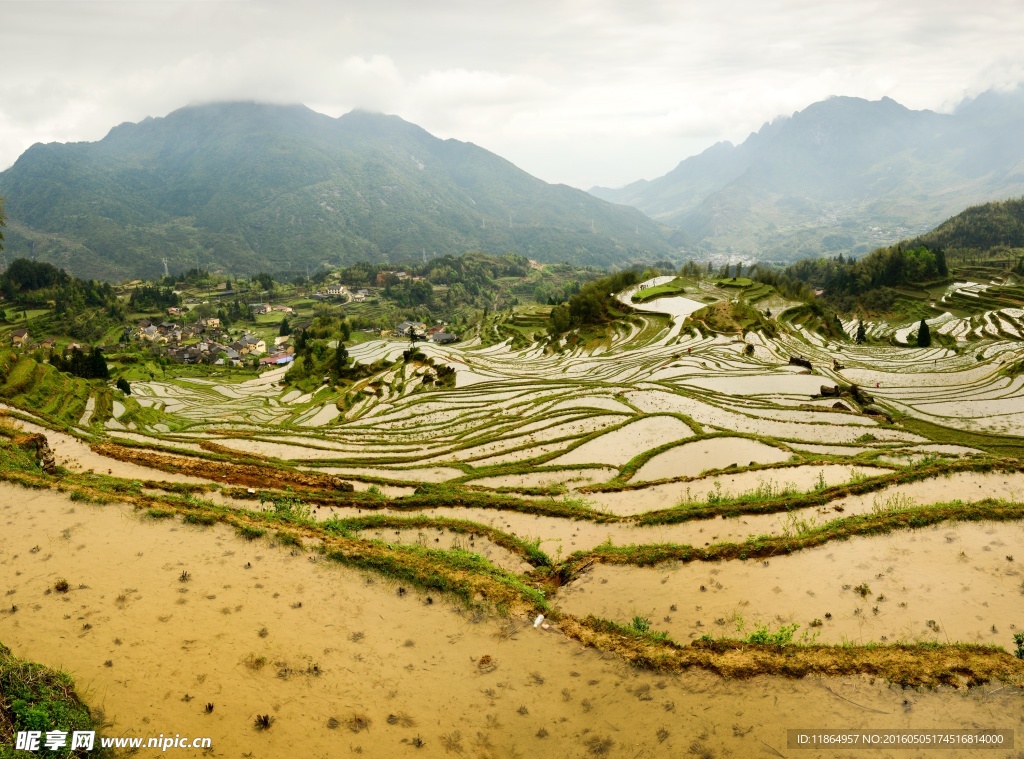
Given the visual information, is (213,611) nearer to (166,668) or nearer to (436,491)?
(166,668)

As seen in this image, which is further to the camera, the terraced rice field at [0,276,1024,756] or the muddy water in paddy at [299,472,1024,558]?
the muddy water in paddy at [299,472,1024,558]

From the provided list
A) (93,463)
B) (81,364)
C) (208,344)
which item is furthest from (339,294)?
(93,463)

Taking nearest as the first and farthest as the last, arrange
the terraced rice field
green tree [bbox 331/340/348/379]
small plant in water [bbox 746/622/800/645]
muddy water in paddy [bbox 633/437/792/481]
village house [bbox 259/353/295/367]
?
the terraced rice field → small plant in water [bbox 746/622/800/645] → muddy water in paddy [bbox 633/437/792/481] → green tree [bbox 331/340/348/379] → village house [bbox 259/353/295/367]

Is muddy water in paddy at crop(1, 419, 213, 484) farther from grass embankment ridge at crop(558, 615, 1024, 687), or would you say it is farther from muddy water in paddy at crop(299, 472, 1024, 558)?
grass embankment ridge at crop(558, 615, 1024, 687)

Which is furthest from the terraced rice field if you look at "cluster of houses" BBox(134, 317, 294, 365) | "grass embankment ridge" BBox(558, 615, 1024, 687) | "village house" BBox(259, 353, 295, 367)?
"cluster of houses" BBox(134, 317, 294, 365)

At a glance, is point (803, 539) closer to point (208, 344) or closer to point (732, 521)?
point (732, 521)

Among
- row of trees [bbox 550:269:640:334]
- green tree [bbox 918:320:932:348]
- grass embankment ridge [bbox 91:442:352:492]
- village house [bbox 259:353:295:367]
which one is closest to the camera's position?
grass embankment ridge [bbox 91:442:352:492]

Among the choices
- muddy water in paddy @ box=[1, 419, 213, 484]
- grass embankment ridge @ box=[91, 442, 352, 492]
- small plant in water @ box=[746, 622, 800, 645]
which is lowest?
small plant in water @ box=[746, 622, 800, 645]
